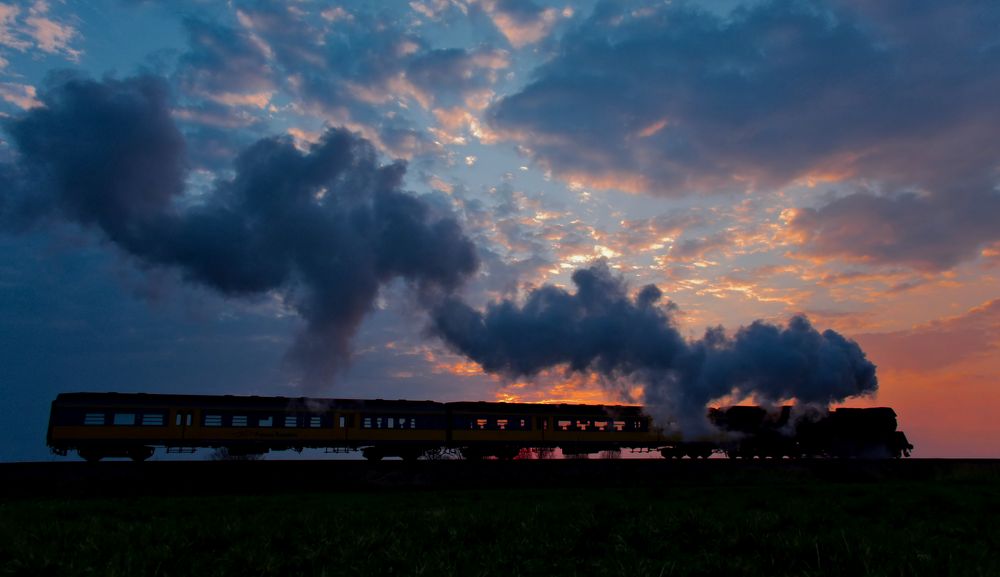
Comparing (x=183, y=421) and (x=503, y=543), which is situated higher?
(x=183, y=421)

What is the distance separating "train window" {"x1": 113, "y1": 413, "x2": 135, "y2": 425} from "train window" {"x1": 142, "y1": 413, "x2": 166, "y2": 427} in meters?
0.49

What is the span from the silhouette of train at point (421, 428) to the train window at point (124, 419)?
0.04 meters

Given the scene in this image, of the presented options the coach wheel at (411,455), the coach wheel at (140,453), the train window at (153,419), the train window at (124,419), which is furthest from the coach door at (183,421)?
the coach wheel at (411,455)

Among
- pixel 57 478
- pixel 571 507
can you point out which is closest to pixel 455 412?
pixel 57 478

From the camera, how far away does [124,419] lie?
3300 cm

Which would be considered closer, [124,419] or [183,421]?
[124,419]

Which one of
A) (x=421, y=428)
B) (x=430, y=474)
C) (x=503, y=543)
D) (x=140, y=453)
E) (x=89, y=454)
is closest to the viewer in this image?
(x=503, y=543)

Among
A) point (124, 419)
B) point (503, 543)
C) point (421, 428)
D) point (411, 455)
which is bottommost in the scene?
point (411, 455)

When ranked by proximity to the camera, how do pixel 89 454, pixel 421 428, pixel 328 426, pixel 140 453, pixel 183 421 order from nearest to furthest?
pixel 89 454 < pixel 140 453 < pixel 183 421 < pixel 328 426 < pixel 421 428

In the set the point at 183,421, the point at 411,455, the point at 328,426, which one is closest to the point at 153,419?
the point at 183,421

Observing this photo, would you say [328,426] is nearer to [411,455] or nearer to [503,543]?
[411,455]

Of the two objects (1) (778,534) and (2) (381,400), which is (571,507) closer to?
(1) (778,534)

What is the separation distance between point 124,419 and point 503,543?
97.5 ft

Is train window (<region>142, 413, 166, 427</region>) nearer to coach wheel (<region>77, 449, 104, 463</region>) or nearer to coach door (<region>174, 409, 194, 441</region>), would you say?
coach door (<region>174, 409, 194, 441</region>)
